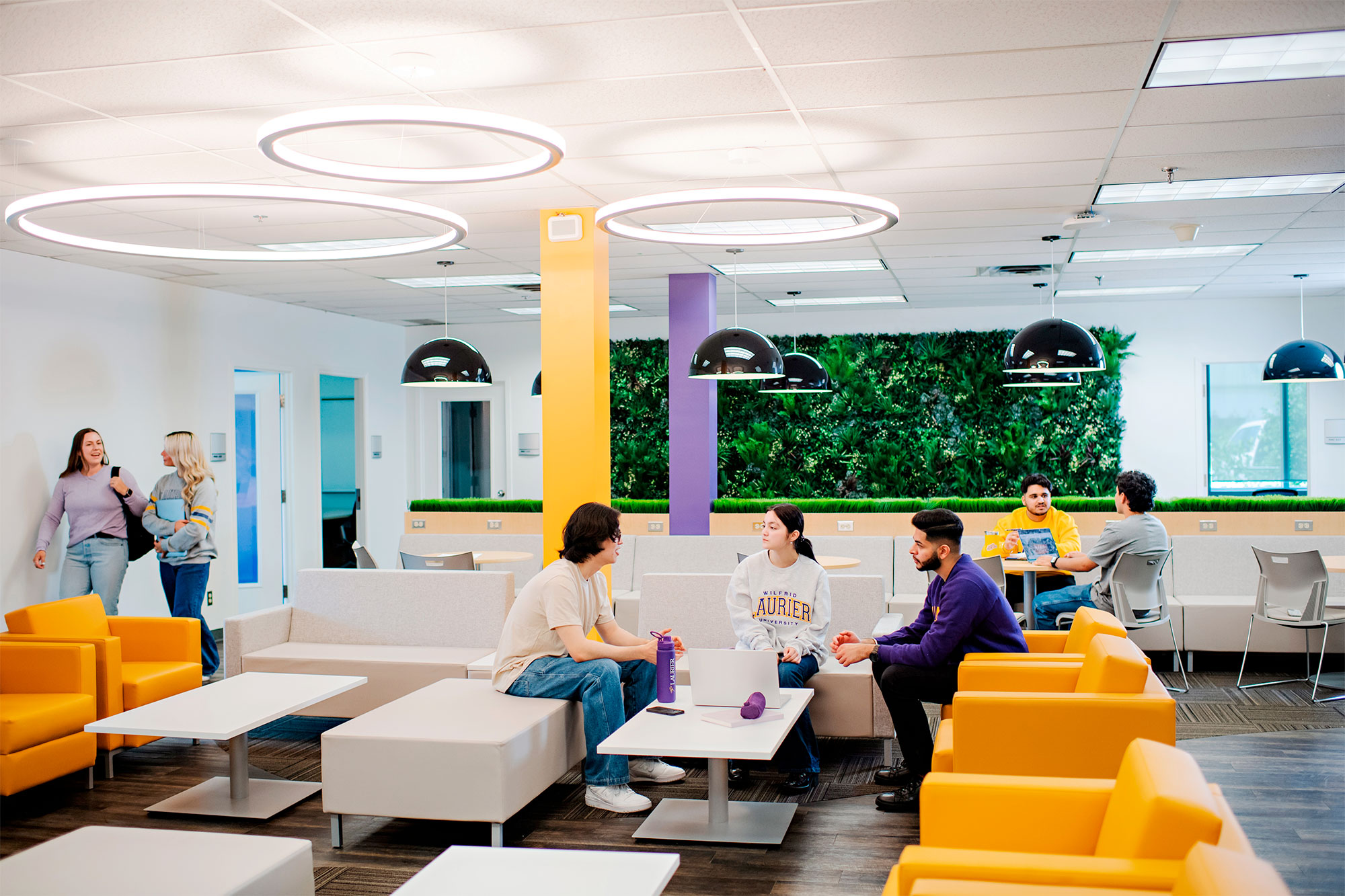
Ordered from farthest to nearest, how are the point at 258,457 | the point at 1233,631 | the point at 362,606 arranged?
the point at 258,457 < the point at 1233,631 < the point at 362,606

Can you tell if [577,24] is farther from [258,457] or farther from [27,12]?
[258,457]

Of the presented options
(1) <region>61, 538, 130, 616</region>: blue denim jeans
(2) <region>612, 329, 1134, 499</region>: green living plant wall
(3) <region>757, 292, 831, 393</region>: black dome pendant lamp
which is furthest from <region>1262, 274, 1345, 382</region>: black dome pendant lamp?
(1) <region>61, 538, 130, 616</region>: blue denim jeans

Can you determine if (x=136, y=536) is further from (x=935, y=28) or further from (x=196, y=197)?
(x=935, y=28)

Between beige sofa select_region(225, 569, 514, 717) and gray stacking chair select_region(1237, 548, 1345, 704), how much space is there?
185 inches

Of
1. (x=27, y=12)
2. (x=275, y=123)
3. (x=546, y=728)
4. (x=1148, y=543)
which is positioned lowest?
(x=546, y=728)

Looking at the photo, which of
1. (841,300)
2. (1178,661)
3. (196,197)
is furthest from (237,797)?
(841,300)

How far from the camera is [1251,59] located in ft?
13.5

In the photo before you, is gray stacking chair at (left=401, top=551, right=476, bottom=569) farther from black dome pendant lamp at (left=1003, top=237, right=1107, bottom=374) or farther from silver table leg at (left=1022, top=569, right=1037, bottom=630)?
black dome pendant lamp at (left=1003, top=237, right=1107, bottom=374)

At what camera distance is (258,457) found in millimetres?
10508

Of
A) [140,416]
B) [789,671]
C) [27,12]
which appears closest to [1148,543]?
[789,671]

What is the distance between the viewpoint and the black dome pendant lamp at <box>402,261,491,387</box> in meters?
7.84

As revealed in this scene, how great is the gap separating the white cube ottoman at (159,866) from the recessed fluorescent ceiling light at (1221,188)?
5.40m

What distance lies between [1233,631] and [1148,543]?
1.58 meters

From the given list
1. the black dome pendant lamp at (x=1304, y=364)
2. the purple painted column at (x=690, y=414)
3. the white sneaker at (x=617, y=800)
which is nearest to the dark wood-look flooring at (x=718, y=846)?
the white sneaker at (x=617, y=800)
